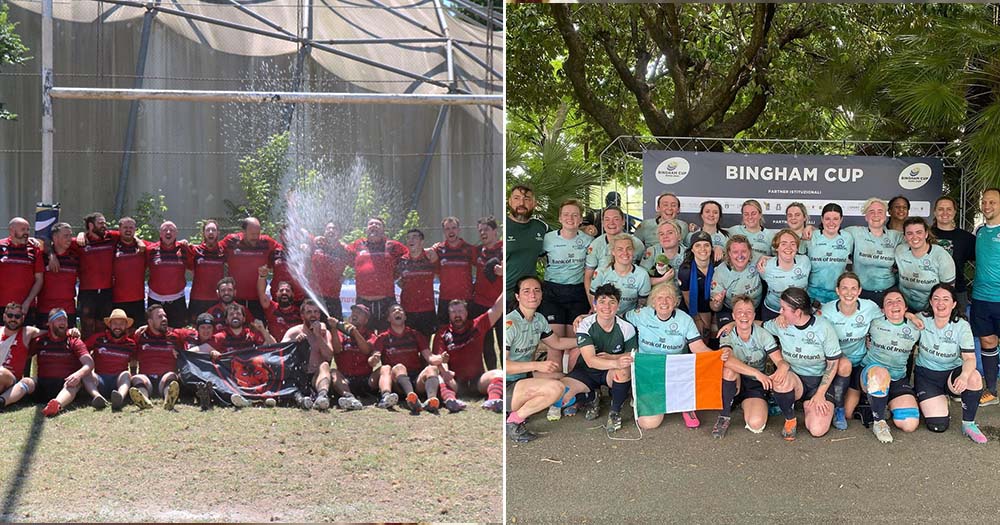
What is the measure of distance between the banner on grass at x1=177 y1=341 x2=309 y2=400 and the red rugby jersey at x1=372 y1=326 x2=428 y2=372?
42cm

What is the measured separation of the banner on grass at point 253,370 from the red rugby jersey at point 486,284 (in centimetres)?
98

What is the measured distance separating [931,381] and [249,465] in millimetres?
3424

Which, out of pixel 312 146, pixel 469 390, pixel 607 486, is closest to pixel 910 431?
pixel 607 486

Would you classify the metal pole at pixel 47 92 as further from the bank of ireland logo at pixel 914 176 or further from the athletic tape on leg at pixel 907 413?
the bank of ireland logo at pixel 914 176

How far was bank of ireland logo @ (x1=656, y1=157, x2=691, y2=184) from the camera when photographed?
15.8 ft

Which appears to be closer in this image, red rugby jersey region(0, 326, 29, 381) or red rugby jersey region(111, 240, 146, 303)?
red rugby jersey region(0, 326, 29, 381)


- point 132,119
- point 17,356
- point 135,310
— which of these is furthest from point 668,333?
point 132,119

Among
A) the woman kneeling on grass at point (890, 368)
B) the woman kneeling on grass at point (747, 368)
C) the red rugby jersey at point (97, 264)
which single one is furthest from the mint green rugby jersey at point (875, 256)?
the red rugby jersey at point (97, 264)

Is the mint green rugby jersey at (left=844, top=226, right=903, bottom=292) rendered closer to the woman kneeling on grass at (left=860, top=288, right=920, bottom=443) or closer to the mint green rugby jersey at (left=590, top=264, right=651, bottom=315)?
the woman kneeling on grass at (left=860, top=288, right=920, bottom=443)

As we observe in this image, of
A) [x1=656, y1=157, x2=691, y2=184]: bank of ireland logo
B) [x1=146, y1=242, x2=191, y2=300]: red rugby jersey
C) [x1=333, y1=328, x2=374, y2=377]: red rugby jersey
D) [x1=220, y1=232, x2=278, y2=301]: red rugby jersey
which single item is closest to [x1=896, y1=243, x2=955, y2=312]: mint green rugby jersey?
[x1=656, y1=157, x2=691, y2=184]: bank of ireland logo

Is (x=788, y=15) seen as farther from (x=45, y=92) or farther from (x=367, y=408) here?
(x=45, y=92)

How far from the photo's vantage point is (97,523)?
375 centimetres

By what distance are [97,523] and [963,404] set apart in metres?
4.10

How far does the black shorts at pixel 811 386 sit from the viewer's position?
13.4 ft
